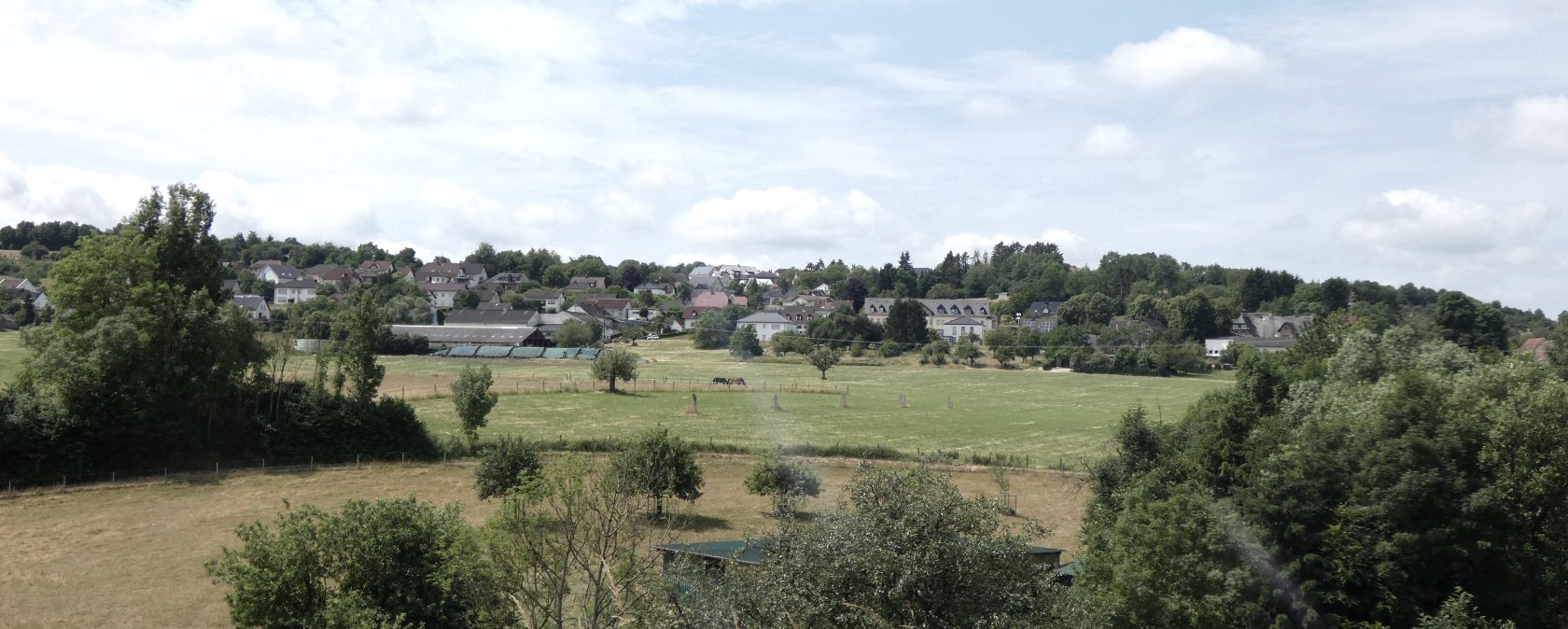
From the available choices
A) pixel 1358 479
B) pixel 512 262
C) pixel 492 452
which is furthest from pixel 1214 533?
pixel 512 262

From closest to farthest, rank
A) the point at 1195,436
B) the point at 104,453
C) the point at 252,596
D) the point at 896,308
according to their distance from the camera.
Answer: the point at 252,596
the point at 1195,436
the point at 104,453
the point at 896,308

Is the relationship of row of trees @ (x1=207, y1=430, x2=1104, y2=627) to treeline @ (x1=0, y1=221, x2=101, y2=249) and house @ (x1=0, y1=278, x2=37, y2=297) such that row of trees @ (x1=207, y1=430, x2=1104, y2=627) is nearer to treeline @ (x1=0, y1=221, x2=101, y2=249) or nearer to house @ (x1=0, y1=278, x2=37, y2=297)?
house @ (x1=0, y1=278, x2=37, y2=297)

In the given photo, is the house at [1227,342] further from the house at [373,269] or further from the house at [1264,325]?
the house at [373,269]

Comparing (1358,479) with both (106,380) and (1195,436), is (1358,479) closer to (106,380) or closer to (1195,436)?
(1195,436)

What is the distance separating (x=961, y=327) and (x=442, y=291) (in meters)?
63.9

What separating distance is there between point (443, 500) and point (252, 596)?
14315 mm

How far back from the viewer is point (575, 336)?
8256 cm

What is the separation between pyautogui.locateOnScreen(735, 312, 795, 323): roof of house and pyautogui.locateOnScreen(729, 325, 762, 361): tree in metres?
8.68

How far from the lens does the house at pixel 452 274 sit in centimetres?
13888

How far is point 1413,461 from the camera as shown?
18.8m

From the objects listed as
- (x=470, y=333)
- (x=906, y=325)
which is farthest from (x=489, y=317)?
(x=906, y=325)

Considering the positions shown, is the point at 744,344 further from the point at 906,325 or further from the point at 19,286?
the point at 19,286

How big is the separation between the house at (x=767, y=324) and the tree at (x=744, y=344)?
130 inches

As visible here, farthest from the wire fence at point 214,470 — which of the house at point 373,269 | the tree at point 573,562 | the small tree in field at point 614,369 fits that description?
the house at point 373,269
